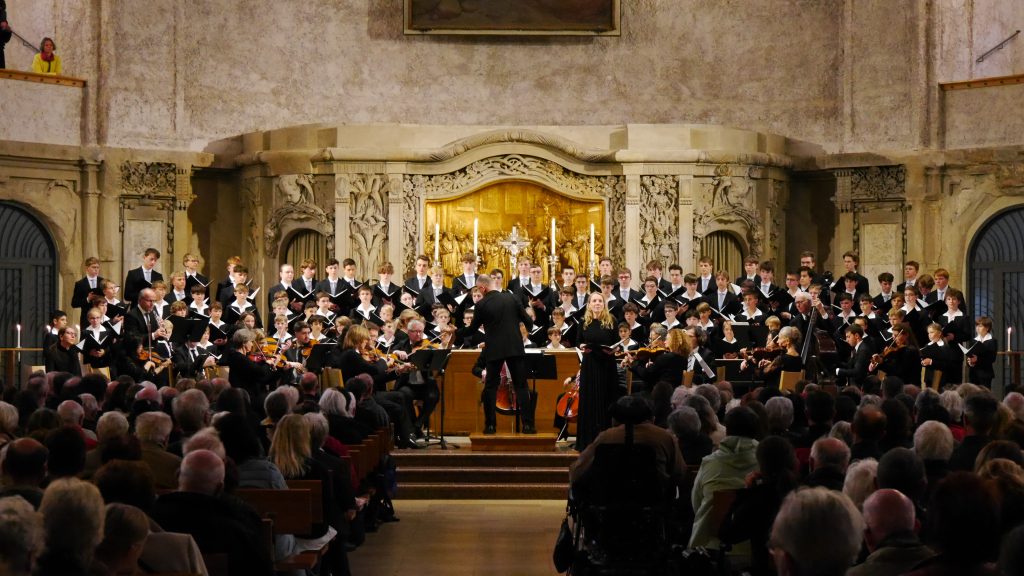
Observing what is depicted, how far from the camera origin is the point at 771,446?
5777 millimetres

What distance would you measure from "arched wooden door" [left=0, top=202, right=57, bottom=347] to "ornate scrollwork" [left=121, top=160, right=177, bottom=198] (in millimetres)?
1285

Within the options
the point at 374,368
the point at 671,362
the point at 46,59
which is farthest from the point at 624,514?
the point at 46,59

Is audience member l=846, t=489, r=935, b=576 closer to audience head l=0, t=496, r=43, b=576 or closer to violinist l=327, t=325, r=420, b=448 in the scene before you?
audience head l=0, t=496, r=43, b=576

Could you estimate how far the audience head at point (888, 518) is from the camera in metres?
4.29

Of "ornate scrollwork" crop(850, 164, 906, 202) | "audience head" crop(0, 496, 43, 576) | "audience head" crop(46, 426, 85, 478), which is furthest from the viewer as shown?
"ornate scrollwork" crop(850, 164, 906, 202)

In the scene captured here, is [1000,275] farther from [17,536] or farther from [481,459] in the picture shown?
[17,536]

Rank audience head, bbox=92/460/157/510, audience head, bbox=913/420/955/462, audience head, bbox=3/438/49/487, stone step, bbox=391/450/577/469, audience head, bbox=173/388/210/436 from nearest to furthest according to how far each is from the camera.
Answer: audience head, bbox=92/460/157/510
audience head, bbox=3/438/49/487
audience head, bbox=913/420/955/462
audience head, bbox=173/388/210/436
stone step, bbox=391/450/577/469

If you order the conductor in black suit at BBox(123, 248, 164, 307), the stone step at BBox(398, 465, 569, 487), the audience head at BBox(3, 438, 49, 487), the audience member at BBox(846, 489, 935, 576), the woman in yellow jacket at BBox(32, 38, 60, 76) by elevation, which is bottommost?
the stone step at BBox(398, 465, 569, 487)

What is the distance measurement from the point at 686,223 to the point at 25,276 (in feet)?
28.6

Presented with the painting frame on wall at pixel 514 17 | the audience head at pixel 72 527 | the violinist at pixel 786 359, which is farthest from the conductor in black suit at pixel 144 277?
the audience head at pixel 72 527

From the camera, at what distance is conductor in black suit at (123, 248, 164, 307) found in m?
16.0

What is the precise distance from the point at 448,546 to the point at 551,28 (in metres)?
12.4

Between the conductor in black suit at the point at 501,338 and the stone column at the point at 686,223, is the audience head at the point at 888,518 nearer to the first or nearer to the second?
the conductor in black suit at the point at 501,338

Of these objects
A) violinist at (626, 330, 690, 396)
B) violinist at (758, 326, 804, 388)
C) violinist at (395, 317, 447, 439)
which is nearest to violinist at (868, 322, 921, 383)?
violinist at (758, 326, 804, 388)
